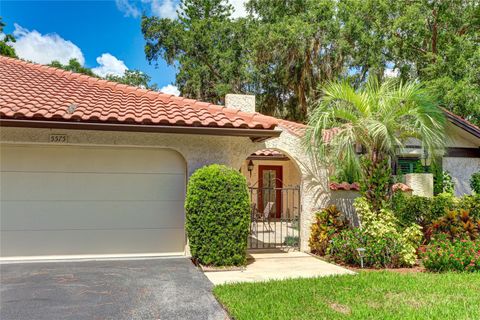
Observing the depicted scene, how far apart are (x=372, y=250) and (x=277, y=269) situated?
2204 mm

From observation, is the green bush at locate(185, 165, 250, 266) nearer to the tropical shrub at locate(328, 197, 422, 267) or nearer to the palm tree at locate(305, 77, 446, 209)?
the tropical shrub at locate(328, 197, 422, 267)

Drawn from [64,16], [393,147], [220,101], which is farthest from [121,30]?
[393,147]

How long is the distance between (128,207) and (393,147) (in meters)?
6.59

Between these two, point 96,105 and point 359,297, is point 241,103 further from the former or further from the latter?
point 359,297

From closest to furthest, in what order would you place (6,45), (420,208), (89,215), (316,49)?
(89,215) < (420,208) < (316,49) < (6,45)

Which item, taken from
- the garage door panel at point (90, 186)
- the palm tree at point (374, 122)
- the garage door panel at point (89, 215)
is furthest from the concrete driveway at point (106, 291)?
the palm tree at point (374, 122)

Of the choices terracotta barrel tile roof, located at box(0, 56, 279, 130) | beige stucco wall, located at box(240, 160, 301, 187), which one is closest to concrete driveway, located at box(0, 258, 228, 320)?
terracotta barrel tile roof, located at box(0, 56, 279, 130)

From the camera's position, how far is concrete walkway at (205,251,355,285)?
25.7 ft

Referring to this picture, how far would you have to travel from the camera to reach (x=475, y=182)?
16.6 meters

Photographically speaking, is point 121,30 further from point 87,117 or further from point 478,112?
point 478,112

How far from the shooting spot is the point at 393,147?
382 inches

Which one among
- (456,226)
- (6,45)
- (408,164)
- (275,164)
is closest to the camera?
(456,226)

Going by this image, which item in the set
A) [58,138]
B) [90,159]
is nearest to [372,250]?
Result: [90,159]

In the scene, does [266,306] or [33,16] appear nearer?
[266,306]
